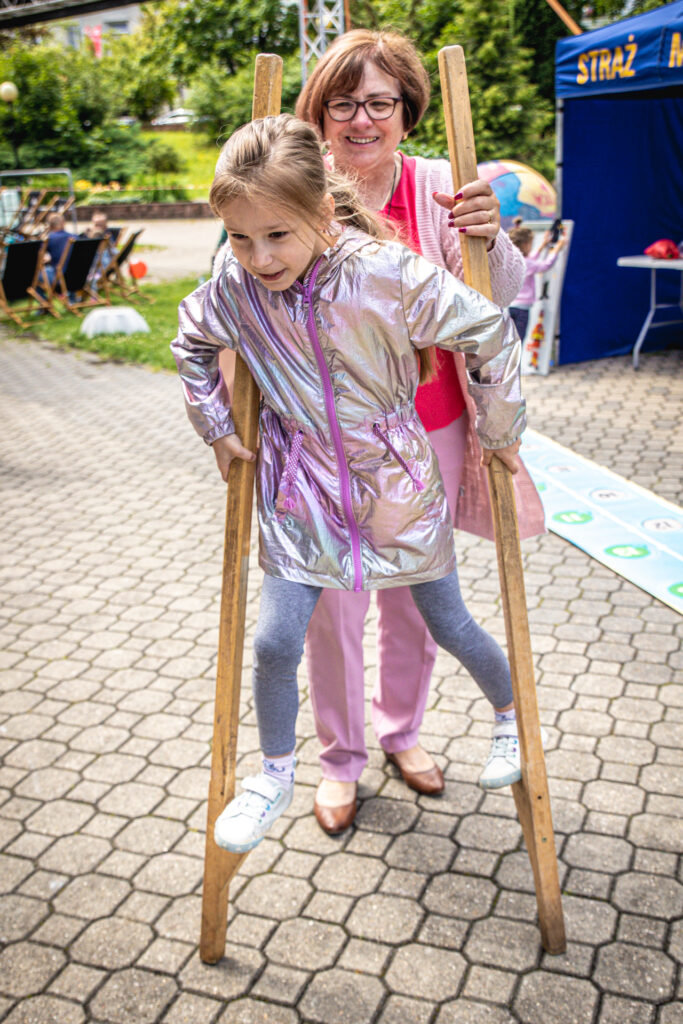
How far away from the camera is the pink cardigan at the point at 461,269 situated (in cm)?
A: 248

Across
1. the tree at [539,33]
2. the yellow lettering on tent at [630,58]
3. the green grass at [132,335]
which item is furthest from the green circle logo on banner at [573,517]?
the tree at [539,33]

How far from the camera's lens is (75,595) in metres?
5.03

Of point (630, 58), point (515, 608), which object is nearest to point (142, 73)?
point (630, 58)

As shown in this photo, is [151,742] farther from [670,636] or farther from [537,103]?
[537,103]

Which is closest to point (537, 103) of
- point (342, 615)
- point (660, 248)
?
point (660, 248)

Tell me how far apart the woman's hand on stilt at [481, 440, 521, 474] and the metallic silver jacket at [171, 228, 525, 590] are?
0.07 ft

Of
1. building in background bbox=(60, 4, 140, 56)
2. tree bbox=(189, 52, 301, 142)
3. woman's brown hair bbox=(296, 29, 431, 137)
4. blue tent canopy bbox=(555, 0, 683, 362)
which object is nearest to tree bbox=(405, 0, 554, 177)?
blue tent canopy bbox=(555, 0, 683, 362)

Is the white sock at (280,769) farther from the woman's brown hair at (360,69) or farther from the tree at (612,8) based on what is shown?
the tree at (612,8)

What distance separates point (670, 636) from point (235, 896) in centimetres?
230

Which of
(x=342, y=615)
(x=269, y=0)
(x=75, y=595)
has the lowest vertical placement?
(x=75, y=595)

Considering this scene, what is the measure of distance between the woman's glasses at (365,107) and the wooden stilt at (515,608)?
0.74 ft

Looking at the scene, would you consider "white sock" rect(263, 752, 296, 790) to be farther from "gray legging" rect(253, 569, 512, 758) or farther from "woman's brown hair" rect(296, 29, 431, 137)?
"woman's brown hair" rect(296, 29, 431, 137)

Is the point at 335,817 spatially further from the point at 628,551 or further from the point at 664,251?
the point at 664,251

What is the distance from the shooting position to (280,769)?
2477 mm
